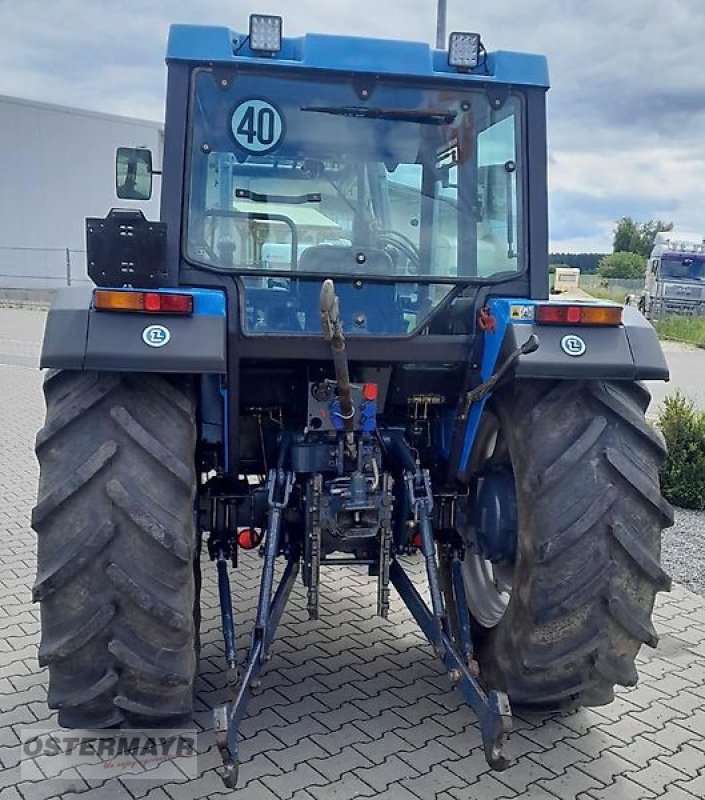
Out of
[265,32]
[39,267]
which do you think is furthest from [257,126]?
[39,267]

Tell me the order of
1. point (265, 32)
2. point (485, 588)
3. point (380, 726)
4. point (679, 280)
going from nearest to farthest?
point (265, 32), point (380, 726), point (485, 588), point (679, 280)

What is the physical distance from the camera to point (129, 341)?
291 cm

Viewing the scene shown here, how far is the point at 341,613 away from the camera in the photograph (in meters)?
4.59

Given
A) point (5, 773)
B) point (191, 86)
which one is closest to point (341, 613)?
point (5, 773)

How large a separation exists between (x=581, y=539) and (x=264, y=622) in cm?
115

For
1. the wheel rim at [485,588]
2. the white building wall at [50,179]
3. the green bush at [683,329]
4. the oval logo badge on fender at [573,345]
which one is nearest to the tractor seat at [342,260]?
the oval logo badge on fender at [573,345]

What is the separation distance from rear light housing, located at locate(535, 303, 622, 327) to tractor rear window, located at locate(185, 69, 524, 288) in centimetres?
33

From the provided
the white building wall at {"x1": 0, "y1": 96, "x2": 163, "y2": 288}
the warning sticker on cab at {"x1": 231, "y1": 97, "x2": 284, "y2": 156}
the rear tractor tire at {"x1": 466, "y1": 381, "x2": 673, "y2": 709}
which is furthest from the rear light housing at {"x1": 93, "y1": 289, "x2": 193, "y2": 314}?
the white building wall at {"x1": 0, "y1": 96, "x2": 163, "y2": 288}

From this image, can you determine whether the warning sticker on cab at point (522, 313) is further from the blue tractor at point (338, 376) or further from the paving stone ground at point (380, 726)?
the paving stone ground at point (380, 726)

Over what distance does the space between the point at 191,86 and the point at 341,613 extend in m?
2.65

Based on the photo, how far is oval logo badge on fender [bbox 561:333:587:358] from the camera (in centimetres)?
312

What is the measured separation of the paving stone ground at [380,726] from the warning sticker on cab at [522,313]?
5.21 ft

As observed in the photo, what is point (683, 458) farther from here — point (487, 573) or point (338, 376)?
point (338, 376)

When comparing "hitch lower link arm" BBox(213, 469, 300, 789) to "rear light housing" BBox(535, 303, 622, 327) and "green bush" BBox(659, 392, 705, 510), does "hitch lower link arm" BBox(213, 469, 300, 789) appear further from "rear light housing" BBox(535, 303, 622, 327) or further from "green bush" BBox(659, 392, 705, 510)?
"green bush" BBox(659, 392, 705, 510)
